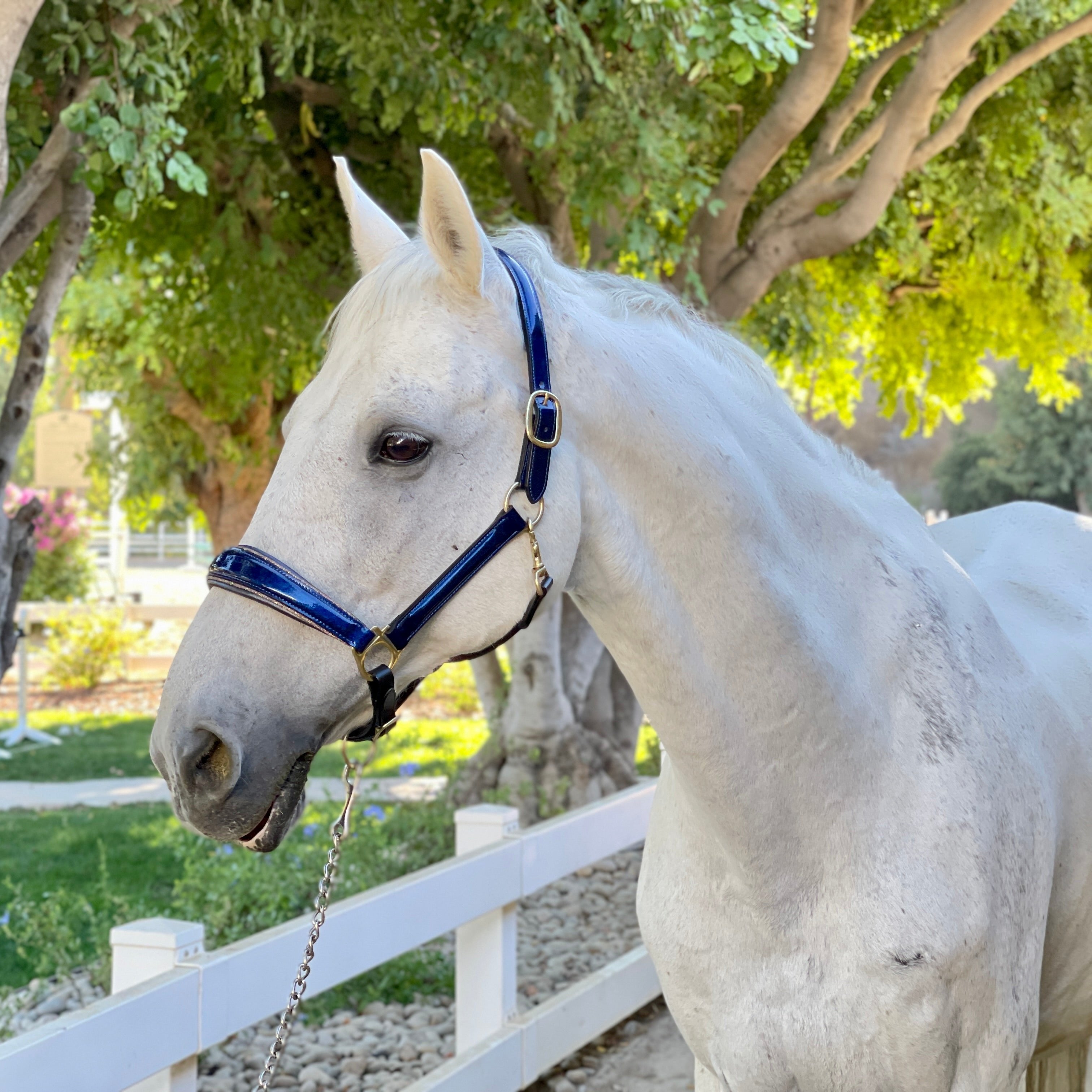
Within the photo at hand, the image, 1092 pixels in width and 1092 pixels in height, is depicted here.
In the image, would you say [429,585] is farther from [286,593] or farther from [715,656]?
[715,656]

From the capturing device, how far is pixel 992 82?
5621 millimetres

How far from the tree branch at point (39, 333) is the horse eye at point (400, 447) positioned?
2562mm

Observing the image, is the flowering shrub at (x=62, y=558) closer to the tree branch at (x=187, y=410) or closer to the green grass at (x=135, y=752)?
the green grass at (x=135, y=752)

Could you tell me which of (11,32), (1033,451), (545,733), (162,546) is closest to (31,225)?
(11,32)

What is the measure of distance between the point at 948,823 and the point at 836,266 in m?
7.03

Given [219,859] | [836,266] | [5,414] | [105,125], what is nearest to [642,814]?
[219,859]

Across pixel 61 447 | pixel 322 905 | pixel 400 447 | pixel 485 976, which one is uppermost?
pixel 61 447

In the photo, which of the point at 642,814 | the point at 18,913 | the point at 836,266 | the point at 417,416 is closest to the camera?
the point at 417,416

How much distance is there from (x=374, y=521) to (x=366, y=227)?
52 cm

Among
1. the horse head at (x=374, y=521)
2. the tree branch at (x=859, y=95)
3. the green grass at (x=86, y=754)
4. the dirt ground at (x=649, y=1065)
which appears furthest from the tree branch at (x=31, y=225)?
the green grass at (x=86, y=754)

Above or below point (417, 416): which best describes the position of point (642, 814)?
below

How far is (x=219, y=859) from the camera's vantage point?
504 cm

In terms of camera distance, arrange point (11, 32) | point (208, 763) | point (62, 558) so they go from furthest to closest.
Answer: point (62, 558) < point (11, 32) < point (208, 763)

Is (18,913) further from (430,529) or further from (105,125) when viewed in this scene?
(430,529)
